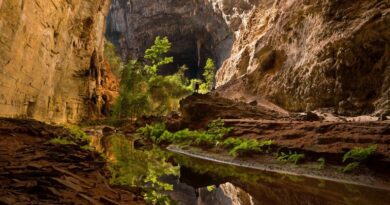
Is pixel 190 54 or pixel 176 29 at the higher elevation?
pixel 176 29

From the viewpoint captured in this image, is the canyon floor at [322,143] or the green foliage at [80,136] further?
the green foliage at [80,136]

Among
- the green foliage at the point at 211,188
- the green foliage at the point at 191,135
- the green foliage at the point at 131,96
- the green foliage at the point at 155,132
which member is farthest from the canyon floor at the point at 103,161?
the green foliage at the point at 131,96

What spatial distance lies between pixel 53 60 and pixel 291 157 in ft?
46.1

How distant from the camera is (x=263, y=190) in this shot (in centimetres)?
535

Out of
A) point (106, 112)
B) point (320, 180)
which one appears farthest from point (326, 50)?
point (106, 112)

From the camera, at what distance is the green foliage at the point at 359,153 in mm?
6677

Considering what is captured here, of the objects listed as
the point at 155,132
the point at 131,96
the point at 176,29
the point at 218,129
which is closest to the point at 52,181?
the point at 218,129

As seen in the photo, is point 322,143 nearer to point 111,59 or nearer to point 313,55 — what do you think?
point 313,55

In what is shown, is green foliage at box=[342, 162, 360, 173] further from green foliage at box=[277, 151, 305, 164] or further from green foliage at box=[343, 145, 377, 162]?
green foliage at box=[277, 151, 305, 164]

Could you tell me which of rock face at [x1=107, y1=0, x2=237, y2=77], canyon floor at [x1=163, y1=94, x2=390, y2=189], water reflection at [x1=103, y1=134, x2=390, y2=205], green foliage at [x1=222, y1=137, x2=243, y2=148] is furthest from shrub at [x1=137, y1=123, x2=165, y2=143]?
rock face at [x1=107, y1=0, x2=237, y2=77]

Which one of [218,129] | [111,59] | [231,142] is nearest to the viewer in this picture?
[231,142]

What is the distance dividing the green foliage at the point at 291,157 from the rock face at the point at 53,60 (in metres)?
9.03

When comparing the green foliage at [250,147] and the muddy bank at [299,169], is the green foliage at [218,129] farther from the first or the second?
the green foliage at [250,147]

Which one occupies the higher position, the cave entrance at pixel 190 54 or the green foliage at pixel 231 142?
the cave entrance at pixel 190 54
